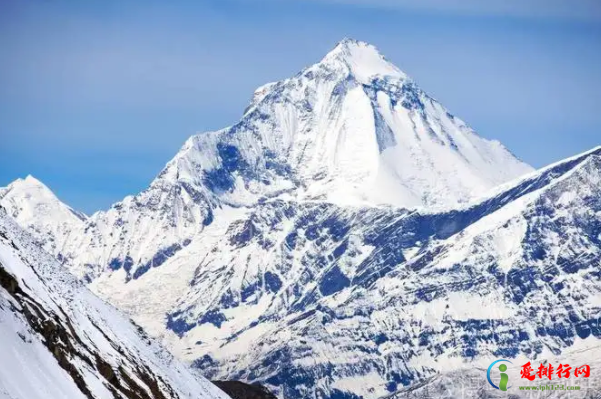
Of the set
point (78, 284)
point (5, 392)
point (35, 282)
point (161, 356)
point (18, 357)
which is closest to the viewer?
point (5, 392)

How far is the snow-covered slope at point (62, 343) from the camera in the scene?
92.5 m

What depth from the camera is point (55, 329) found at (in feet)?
346

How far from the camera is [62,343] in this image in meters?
105

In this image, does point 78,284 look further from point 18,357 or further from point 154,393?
point 18,357

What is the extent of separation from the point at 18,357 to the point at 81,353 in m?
20.2

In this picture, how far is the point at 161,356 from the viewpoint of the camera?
16200 cm

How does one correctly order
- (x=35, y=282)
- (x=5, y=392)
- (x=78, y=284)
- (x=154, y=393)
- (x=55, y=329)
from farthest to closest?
(x=78, y=284), (x=154, y=393), (x=35, y=282), (x=55, y=329), (x=5, y=392)

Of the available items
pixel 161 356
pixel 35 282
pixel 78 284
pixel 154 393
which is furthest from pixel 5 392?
pixel 161 356

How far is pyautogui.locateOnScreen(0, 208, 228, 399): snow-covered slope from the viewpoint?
9250 centimetres

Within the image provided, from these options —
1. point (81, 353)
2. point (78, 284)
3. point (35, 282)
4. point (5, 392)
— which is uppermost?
point (78, 284)

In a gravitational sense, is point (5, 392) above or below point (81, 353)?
below

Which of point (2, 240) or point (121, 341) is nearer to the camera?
point (2, 240)

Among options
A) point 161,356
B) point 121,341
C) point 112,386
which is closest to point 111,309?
point 161,356

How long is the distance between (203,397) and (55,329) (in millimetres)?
63113
